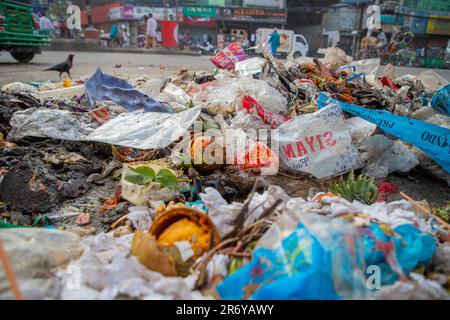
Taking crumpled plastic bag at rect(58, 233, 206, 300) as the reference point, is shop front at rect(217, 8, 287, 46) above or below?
above

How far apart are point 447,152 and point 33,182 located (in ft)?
11.7

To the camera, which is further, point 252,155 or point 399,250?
point 252,155

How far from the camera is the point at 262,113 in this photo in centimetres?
371

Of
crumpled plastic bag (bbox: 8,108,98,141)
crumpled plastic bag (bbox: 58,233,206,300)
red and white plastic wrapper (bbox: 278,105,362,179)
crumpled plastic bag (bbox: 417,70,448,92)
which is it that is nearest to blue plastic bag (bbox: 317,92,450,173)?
red and white plastic wrapper (bbox: 278,105,362,179)

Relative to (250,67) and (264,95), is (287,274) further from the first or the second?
(250,67)

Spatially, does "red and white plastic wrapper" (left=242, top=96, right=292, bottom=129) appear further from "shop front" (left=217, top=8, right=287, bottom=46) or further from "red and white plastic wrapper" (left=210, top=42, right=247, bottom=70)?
"shop front" (left=217, top=8, right=287, bottom=46)

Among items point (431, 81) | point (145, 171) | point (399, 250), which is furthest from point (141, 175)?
point (431, 81)

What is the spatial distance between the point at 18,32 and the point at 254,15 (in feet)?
66.1

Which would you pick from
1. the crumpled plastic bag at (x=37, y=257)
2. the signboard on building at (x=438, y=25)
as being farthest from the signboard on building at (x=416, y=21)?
the crumpled plastic bag at (x=37, y=257)

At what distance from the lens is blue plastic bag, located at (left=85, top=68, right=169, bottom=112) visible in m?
4.27

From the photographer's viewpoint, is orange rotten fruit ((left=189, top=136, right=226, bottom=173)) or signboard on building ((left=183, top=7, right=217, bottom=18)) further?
signboard on building ((left=183, top=7, right=217, bottom=18))

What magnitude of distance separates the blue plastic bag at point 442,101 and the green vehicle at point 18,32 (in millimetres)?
10635

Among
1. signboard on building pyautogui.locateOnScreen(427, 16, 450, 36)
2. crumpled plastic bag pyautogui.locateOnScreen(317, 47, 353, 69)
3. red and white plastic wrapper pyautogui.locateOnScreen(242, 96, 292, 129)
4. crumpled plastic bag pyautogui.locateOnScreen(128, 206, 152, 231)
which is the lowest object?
crumpled plastic bag pyautogui.locateOnScreen(128, 206, 152, 231)

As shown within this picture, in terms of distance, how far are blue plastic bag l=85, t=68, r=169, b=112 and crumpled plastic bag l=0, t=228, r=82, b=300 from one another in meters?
→ 2.70
